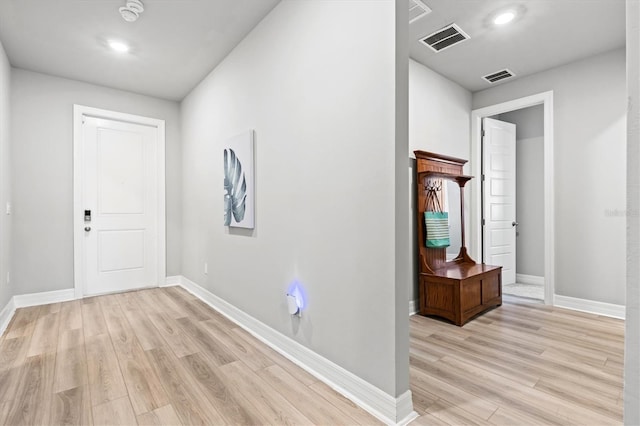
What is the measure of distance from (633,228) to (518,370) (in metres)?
1.87

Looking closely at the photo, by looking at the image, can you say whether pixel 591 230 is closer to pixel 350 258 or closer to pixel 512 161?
pixel 512 161

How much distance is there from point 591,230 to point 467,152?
1.56 m

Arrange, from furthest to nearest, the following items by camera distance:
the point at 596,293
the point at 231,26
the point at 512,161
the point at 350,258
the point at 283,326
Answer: the point at 512,161 < the point at 596,293 < the point at 231,26 < the point at 283,326 < the point at 350,258

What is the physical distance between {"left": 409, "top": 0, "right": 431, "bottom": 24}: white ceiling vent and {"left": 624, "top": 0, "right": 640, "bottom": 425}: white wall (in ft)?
6.90

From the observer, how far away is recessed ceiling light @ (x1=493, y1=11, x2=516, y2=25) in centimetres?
268

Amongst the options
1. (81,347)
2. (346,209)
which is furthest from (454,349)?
(81,347)

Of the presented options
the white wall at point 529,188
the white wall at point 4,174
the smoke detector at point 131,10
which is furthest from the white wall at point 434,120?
the white wall at point 4,174

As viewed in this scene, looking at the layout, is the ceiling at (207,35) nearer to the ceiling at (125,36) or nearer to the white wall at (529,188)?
the ceiling at (125,36)

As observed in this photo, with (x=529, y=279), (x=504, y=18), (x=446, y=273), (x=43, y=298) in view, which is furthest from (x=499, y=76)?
(x=43, y=298)

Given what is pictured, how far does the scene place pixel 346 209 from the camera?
1914 mm

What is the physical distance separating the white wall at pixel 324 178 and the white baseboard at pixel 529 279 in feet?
13.9

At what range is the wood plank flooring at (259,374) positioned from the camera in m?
1.70

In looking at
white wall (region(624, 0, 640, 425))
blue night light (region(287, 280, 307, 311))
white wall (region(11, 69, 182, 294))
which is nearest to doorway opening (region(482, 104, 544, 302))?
blue night light (region(287, 280, 307, 311))

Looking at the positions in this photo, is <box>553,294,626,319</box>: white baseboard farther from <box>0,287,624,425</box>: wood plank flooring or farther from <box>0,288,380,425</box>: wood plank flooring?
<box>0,288,380,425</box>: wood plank flooring
